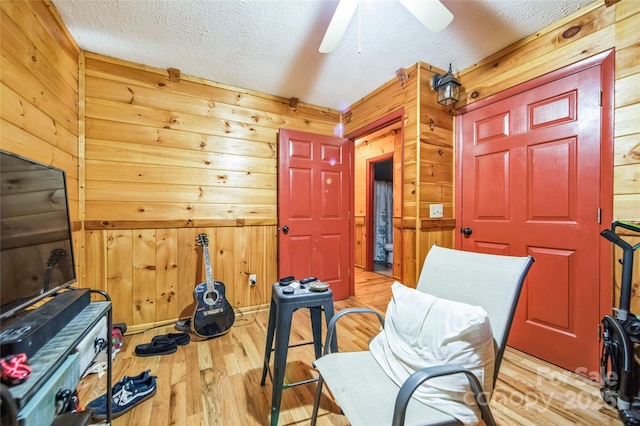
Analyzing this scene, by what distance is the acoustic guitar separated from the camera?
89.8 inches

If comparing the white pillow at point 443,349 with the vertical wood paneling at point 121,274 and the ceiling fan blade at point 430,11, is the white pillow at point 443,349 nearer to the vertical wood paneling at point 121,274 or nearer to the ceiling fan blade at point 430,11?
the ceiling fan blade at point 430,11

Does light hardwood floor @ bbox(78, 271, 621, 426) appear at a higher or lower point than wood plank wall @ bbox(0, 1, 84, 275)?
lower

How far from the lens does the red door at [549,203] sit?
174 cm

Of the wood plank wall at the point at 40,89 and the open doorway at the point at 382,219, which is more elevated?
the wood plank wall at the point at 40,89

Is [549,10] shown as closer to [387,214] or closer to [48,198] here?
[48,198]

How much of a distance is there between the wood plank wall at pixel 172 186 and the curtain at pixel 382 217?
3.02 metres

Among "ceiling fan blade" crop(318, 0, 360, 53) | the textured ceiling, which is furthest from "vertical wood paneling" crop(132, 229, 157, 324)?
"ceiling fan blade" crop(318, 0, 360, 53)

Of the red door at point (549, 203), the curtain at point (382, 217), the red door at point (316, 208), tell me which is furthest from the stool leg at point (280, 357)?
the curtain at point (382, 217)

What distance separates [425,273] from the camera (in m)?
1.46

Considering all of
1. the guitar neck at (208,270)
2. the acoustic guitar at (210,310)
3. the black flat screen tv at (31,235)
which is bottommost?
the acoustic guitar at (210,310)

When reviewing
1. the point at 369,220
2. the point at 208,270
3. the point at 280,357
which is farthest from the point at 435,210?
the point at 369,220

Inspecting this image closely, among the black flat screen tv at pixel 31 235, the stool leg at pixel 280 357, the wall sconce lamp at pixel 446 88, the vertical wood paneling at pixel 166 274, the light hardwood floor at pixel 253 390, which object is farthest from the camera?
the vertical wood paneling at pixel 166 274

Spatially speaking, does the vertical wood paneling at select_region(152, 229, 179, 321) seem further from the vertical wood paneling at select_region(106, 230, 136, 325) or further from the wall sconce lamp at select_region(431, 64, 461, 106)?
the wall sconce lamp at select_region(431, 64, 461, 106)

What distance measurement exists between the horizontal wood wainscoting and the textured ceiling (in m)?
1.50
